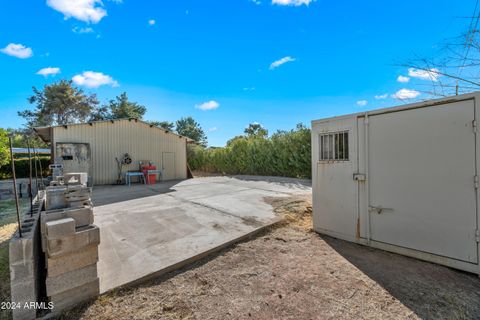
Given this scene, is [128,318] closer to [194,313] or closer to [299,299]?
[194,313]

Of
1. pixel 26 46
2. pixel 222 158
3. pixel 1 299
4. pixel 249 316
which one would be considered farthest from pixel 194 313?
pixel 26 46

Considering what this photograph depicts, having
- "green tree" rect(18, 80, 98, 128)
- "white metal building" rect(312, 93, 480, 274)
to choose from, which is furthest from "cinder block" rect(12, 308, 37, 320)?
"green tree" rect(18, 80, 98, 128)

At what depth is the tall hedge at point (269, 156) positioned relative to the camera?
35.5 feet

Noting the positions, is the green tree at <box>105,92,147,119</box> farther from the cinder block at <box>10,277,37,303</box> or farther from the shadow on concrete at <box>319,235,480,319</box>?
the shadow on concrete at <box>319,235,480,319</box>

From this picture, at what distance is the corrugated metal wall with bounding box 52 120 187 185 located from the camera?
31.2ft

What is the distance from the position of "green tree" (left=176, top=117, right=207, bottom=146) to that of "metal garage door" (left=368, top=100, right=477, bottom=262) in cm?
3057

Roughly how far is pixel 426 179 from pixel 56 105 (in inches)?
1081

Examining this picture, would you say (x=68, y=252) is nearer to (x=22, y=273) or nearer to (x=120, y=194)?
(x=22, y=273)

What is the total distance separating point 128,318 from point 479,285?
3133mm

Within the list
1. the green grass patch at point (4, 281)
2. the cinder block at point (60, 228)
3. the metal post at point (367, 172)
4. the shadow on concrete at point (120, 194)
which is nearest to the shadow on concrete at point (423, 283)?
the metal post at point (367, 172)

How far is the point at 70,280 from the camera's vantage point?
1571 millimetres

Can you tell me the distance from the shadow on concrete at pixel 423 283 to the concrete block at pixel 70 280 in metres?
2.63

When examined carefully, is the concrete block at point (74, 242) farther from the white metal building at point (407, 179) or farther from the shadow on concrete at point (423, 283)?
the white metal building at point (407, 179)

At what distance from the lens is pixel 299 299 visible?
1.70 m
